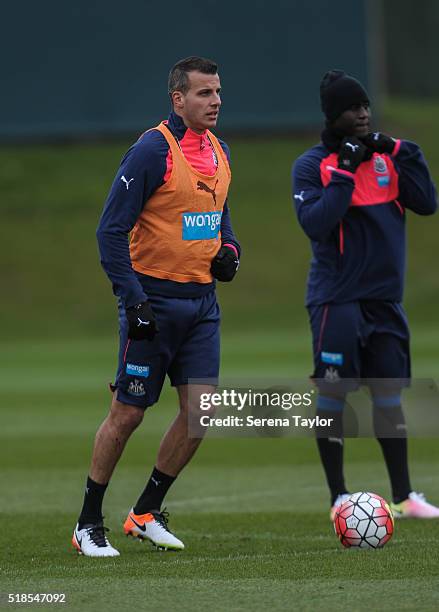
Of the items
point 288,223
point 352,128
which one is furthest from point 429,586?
point 288,223

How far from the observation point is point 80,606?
5.39 m

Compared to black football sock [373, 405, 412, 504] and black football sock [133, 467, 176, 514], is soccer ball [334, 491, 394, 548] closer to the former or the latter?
black football sock [133, 467, 176, 514]

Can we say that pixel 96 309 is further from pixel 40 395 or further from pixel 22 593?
pixel 22 593

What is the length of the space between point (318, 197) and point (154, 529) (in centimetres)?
228

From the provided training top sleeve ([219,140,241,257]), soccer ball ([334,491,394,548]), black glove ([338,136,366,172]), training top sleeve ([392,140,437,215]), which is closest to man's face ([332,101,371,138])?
black glove ([338,136,366,172])

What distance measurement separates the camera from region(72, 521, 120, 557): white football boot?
6.90 metres

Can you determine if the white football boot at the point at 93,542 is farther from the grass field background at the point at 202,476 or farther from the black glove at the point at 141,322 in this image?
the black glove at the point at 141,322

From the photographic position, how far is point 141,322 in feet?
22.3

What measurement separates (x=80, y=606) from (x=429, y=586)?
1442 mm

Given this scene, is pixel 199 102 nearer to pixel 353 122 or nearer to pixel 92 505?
pixel 353 122

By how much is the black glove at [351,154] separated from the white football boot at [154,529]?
2.33 m

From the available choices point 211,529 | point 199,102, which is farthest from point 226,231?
point 211,529

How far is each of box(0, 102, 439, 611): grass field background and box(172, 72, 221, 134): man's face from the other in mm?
2230

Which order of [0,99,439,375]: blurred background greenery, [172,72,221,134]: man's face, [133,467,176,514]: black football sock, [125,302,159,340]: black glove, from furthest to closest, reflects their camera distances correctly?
[0,99,439,375]: blurred background greenery
[133,467,176,514]: black football sock
[172,72,221,134]: man's face
[125,302,159,340]: black glove
